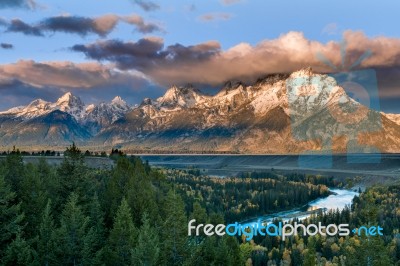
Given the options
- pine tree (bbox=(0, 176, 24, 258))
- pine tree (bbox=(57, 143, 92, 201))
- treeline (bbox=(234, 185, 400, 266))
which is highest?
pine tree (bbox=(57, 143, 92, 201))

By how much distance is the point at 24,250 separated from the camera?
120 feet

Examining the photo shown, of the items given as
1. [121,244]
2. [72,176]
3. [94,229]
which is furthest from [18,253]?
[72,176]

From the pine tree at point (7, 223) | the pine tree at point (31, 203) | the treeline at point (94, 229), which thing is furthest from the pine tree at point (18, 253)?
the pine tree at point (31, 203)

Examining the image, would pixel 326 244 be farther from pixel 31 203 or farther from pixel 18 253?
pixel 18 253

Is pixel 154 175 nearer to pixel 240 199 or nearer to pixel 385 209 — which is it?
pixel 240 199

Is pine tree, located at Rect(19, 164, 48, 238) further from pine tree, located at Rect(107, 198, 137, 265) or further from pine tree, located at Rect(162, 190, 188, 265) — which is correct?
pine tree, located at Rect(162, 190, 188, 265)

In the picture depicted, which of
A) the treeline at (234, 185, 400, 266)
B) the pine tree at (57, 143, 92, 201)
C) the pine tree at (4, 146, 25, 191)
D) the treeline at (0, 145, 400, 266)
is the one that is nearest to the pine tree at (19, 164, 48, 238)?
the treeline at (0, 145, 400, 266)

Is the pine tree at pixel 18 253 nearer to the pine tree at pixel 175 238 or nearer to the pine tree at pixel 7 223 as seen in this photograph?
the pine tree at pixel 7 223

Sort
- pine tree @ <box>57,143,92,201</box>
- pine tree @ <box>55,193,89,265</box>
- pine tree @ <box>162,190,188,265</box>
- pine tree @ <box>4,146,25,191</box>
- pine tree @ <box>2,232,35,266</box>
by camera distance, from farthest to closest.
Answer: pine tree @ <box>4,146,25,191</box> < pine tree @ <box>57,143,92,201</box> < pine tree @ <box>162,190,188,265</box> < pine tree @ <box>55,193,89,265</box> < pine tree @ <box>2,232,35,266</box>

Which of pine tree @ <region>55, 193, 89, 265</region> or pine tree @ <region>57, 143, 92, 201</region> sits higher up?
pine tree @ <region>57, 143, 92, 201</region>

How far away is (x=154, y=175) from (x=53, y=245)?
90375mm

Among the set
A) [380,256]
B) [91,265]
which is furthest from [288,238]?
[91,265]

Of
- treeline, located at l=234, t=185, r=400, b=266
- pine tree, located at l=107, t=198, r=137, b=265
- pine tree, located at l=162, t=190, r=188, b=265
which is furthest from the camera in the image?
treeline, located at l=234, t=185, r=400, b=266

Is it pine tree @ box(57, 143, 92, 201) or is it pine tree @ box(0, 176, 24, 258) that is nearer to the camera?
pine tree @ box(0, 176, 24, 258)
